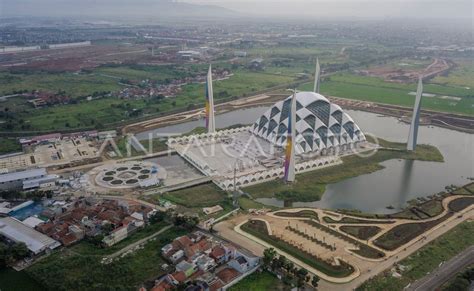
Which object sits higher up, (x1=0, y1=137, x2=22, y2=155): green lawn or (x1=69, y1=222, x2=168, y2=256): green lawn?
(x1=69, y1=222, x2=168, y2=256): green lawn

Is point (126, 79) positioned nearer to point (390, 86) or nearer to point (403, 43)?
point (390, 86)

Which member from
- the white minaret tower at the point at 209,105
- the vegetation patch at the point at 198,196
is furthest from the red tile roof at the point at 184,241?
the white minaret tower at the point at 209,105

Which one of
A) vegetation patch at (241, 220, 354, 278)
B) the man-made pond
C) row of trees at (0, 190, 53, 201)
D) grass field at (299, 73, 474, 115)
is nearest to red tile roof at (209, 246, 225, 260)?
vegetation patch at (241, 220, 354, 278)

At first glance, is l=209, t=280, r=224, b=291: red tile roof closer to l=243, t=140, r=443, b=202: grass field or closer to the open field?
the open field

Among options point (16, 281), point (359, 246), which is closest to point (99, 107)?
point (16, 281)

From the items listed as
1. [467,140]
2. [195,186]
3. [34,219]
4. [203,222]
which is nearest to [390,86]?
[467,140]

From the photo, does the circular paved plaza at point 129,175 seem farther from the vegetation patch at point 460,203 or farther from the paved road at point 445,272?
the vegetation patch at point 460,203

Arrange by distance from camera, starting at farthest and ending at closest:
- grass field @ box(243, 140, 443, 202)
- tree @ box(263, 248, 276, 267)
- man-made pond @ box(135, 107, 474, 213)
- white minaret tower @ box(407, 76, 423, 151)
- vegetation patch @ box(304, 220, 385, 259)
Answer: white minaret tower @ box(407, 76, 423, 151)
grass field @ box(243, 140, 443, 202)
man-made pond @ box(135, 107, 474, 213)
vegetation patch @ box(304, 220, 385, 259)
tree @ box(263, 248, 276, 267)
